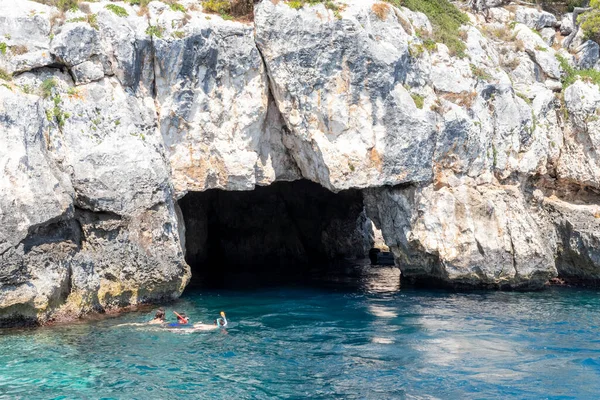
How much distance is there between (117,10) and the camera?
21188mm

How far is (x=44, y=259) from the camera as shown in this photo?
59.7 feet

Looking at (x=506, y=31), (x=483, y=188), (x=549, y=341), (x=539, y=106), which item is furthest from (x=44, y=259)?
(x=506, y=31)

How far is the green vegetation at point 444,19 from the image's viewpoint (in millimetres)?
26422

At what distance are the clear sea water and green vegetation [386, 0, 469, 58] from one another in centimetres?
1146

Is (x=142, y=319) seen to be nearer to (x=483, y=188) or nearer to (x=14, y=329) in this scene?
(x=14, y=329)

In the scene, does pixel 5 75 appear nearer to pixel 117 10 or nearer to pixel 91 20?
pixel 91 20

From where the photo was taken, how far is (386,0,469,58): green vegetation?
26.4 metres

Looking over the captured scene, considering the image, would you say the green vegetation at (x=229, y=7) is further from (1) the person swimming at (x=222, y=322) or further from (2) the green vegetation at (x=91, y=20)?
(1) the person swimming at (x=222, y=322)

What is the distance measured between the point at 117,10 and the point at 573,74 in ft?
68.8

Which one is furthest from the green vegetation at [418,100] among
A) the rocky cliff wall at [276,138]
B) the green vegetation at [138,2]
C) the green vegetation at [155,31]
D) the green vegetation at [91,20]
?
the green vegetation at [91,20]

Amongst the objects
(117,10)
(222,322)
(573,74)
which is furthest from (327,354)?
(573,74)

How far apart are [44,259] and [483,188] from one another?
56.7 feet

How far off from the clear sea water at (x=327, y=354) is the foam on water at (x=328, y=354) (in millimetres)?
32

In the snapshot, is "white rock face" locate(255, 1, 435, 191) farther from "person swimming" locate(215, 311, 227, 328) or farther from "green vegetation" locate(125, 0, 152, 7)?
"person swimming" locate(215, 311, 227, 328)
